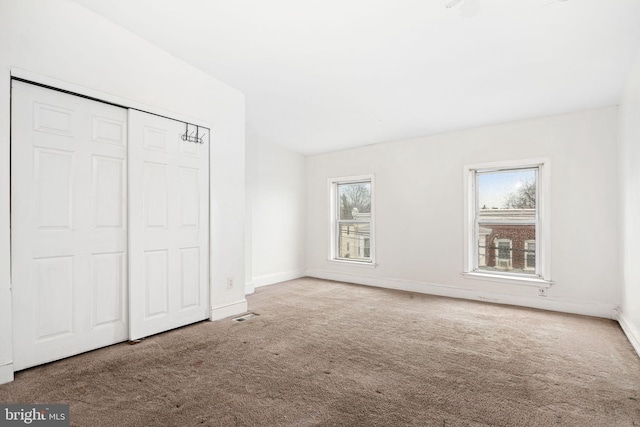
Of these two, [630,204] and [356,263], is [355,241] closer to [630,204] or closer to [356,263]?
[356,263]

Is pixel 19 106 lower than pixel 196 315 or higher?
higher

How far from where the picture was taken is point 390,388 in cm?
214

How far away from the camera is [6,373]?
2.20m

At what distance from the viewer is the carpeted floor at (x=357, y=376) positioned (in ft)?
6.07

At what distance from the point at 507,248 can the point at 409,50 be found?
3.00 metres

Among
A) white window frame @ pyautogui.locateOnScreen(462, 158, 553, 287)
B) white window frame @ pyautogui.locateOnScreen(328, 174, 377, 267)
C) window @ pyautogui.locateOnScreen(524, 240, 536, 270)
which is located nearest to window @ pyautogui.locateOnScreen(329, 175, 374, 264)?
white window frame @ pyautogui.locateOnScreen(328, 174, 377, 267)

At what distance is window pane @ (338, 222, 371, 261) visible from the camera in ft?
18.9

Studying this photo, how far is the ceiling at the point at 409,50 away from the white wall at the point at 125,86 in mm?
177

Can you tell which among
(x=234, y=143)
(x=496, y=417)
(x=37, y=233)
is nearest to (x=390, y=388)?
(x=496, y=417)

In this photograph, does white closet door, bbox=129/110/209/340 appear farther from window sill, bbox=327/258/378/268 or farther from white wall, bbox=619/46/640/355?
white wall, bbox=619/46/640/355

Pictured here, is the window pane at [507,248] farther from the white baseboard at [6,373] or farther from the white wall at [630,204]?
the white baseboard at [6,373]

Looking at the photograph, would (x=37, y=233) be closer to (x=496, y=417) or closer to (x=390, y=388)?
(x=390, y=388)

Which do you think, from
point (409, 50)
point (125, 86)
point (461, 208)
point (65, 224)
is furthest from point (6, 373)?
point (461, 208)

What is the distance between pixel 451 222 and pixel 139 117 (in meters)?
4.14
